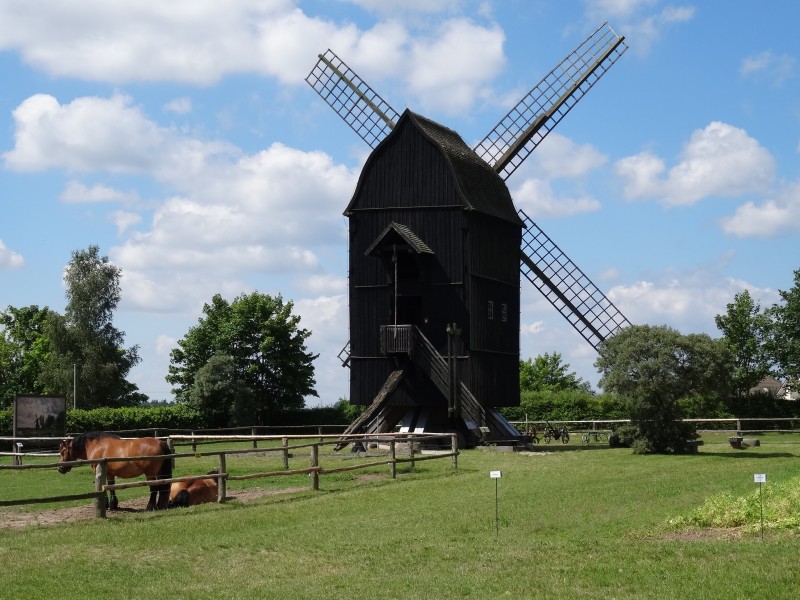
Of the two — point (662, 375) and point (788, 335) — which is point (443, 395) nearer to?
point (662, 375)

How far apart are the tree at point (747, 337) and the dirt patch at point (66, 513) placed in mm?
44485

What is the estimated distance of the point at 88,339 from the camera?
2847 inches

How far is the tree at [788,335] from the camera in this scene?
6128cm

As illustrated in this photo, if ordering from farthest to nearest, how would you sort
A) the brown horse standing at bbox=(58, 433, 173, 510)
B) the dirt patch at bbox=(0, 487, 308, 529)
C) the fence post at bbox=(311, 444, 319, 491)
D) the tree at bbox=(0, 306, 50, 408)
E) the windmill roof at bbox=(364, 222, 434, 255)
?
the tree at bbox=(0, 306, 50, 408) → the windmill roof at bbox=(364, 222, 434, 255) → the fence post at bbox=(311, 444, 319, 491) → the brown horse standing at bbox=(58, 433, 173, 510) → the dirt patch at bbox=(0, 487, 308, 529)

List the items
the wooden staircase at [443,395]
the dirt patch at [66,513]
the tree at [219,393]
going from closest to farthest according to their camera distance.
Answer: the dirt patch at [66,513], the wooden staircase at [443,395], the tree at [219,393]

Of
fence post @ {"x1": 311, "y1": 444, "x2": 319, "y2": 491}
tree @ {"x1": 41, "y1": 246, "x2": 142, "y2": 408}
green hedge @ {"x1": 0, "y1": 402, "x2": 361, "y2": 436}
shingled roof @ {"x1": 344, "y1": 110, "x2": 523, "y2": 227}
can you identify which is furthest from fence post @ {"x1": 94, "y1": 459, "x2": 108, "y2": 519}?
tree @ {"x1": 41, "y1": 246, "x2": 142, "y2": 408}

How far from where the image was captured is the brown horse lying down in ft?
73.9

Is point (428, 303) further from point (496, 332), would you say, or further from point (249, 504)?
point (249, 504)

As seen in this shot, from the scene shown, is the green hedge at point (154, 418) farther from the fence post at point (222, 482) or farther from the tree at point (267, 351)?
the fence post at point (222, 482)

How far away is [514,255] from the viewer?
4506cm

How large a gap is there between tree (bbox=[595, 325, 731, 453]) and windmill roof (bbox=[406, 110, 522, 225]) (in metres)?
8.73

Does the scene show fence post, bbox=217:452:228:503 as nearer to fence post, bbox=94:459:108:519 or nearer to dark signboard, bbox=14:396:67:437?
fence post, bbox=94:459:108:519

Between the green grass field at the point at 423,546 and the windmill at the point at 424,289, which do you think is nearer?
the green grass field at the point at 423,546

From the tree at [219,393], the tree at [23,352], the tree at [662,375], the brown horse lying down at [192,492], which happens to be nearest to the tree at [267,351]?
the tree at [219,393]
